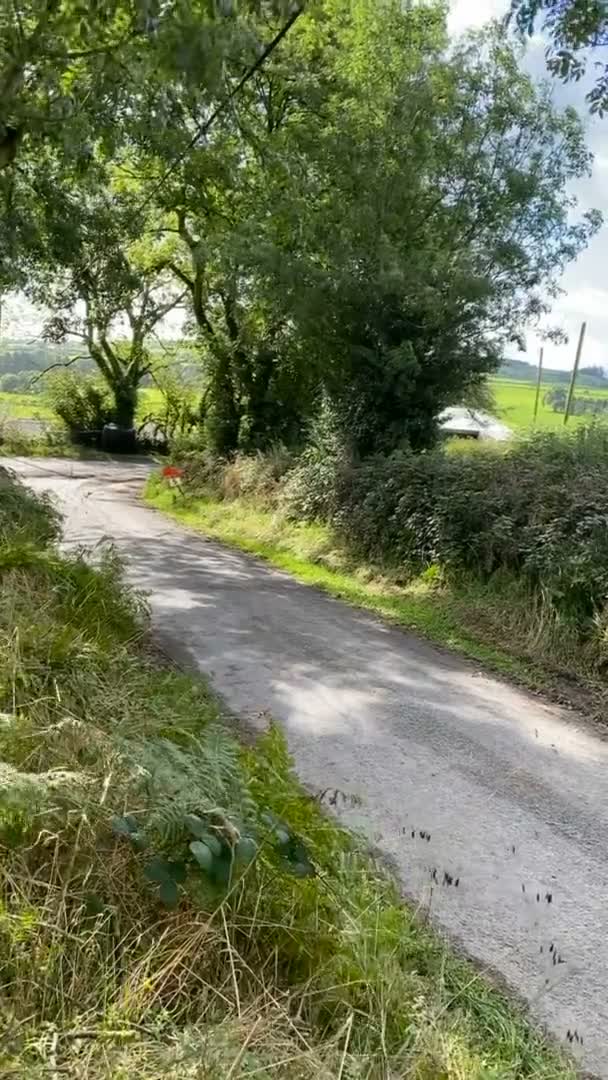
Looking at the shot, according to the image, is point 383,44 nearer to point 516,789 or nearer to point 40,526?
point 40,526

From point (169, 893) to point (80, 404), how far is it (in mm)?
30436

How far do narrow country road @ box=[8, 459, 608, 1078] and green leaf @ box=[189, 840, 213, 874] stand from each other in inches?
56.4

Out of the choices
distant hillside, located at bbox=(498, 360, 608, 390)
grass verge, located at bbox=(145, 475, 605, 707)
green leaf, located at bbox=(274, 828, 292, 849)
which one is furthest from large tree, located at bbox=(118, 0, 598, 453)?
distant hillside, located at bbox=(498, 360, 608, 390)

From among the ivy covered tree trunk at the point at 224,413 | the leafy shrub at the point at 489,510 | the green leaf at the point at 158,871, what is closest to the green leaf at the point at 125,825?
the green leaf at the point at 158,871

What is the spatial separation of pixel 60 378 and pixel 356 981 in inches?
1236

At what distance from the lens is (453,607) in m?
8.48

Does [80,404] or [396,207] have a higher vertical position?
[396,207]

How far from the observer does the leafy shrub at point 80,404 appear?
30.8 meters

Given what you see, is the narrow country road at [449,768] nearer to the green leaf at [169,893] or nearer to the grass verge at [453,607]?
the grass verge at [453,607]

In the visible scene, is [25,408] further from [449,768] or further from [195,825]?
[195,825]

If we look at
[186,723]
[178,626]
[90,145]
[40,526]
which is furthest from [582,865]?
[90,145]

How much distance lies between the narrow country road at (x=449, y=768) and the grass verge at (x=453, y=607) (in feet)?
1.17

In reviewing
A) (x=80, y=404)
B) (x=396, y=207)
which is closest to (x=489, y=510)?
(x=396, y=207)

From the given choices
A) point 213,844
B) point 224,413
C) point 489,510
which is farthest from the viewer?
point 224,413
